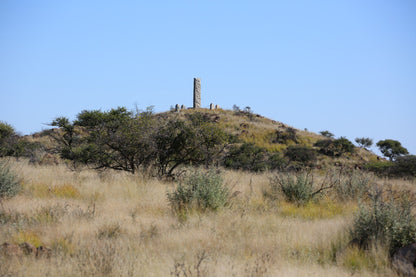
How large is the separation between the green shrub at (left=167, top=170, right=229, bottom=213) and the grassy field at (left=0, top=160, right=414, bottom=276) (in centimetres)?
A: 20

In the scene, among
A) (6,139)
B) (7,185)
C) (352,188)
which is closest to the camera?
(7,185)

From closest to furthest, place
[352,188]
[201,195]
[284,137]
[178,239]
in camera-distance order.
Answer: [178,239]
[201,195]
[352,188]
[284,137]

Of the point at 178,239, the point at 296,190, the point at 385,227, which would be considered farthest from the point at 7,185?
the point at 385,227

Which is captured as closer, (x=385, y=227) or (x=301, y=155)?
(x=385, y=227)

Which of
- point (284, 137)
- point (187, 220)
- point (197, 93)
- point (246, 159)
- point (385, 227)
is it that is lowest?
point (187, 220)

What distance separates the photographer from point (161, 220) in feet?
20.6

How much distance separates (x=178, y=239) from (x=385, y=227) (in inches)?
121

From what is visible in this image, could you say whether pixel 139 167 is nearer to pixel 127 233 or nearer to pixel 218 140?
pixel 218 140

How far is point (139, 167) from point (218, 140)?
287 centimetres

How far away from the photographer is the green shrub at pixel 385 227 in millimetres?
4988

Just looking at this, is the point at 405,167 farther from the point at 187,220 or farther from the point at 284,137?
the point at 187,220

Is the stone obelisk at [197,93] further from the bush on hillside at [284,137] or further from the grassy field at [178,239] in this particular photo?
the grassy field at [178,239]

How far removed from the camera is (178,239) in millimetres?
5121

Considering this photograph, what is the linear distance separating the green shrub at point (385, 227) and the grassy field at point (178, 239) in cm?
23
